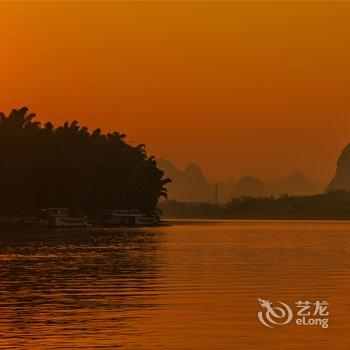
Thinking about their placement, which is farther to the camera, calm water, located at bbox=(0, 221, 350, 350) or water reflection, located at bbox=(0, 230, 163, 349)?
water reflection, located at bbox=(0, 230, 163, 349)

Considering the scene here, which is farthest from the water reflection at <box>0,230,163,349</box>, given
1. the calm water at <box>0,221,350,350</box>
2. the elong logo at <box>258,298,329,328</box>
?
the elong logo at <box>258,298,329,328</box>

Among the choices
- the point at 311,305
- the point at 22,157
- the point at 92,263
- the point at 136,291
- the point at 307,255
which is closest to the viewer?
the point at 311,305

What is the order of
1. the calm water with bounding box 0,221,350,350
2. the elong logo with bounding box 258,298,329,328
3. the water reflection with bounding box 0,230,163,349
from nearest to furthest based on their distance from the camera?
the calm water with bounding box 0,221,350,350
the water reflection with bounding box 0,230,163,349
the elong logo with bounding box 258,298,329,328

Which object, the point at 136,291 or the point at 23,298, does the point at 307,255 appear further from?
the point at 23,298

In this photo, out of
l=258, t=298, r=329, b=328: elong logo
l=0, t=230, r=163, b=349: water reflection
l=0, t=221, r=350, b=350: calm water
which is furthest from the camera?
l=258, t=298, r=329, b=328: elong logo

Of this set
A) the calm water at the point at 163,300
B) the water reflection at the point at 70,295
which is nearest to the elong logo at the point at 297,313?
the calm water at the point at 163,300

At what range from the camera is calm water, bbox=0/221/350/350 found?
119 feet

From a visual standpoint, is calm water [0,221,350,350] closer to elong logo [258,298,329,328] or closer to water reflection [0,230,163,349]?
water reflection [0,230,163,349]

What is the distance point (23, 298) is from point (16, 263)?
30.5 metres

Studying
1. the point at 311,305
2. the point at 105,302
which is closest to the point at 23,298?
the point at 105,302

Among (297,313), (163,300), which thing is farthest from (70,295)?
(297,313)

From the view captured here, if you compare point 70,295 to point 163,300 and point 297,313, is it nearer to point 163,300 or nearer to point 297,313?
point 163,300

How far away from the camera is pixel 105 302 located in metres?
48.3

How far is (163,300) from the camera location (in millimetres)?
49438
